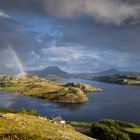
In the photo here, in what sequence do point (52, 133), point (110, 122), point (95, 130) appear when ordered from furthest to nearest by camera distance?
point (110, 122), point (95, 130), point (52, 133)

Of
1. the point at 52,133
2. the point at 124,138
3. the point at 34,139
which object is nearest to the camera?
the point at 34,139

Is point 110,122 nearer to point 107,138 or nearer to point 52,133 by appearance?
point 107,138

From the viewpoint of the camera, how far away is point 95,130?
433 ft

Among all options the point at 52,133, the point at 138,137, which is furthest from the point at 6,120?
the point at 138,137

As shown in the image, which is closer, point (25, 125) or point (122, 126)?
point (25, 125)

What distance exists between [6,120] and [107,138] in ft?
231

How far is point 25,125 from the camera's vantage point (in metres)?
60.1

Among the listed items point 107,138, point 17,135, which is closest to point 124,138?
point 107,138

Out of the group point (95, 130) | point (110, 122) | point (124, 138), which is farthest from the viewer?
point (110, 122)

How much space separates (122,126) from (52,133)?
108803mm

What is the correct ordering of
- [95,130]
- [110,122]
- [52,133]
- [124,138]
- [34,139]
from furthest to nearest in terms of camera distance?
[110,122] < [95,130] < [124,138] < [52,133] < [34,139]

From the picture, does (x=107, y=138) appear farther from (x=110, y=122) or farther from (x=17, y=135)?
(x=17, y=135)

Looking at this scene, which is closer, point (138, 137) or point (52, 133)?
point (52, 133)

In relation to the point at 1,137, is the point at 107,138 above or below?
below
